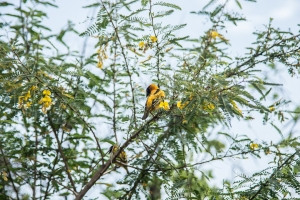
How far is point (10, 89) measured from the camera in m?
3.14

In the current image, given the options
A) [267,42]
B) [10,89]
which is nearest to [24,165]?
[10,89]

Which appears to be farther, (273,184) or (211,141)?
(211,141)

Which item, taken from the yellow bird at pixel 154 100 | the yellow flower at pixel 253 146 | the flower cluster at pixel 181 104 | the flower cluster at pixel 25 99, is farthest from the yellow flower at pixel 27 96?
the yellow flower at pixel 253 146

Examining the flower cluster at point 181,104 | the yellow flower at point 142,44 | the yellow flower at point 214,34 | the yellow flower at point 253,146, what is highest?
the yellow flower at point 214,34

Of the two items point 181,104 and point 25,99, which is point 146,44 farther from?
point 25,99

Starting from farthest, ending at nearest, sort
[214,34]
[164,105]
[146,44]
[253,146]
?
[214,34] → [253,146] → [146,44] → [164,105]

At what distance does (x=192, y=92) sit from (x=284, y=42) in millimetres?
1355

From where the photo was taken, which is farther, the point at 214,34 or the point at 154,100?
the point at 214,34

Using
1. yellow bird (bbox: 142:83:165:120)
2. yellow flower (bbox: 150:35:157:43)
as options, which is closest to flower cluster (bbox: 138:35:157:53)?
yellow flower (bbox: 150:35:157:43)

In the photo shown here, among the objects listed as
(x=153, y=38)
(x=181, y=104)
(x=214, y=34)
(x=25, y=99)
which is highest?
(x=214, y=34)

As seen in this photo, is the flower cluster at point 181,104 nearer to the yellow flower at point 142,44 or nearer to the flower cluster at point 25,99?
the yellow flower at point 142,44

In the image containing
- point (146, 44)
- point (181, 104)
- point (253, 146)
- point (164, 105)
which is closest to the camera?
point (181, 104)

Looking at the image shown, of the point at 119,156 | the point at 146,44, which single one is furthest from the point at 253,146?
the point at 146,44

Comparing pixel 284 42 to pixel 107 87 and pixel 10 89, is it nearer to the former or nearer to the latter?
pixel 107 87
